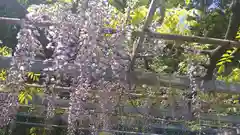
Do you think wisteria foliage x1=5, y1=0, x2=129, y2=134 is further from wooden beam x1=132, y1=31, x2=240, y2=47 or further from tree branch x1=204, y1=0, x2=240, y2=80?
tree branch x1=204, y1=0, x2=240, y2=80

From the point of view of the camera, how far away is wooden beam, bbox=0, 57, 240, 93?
255 cm

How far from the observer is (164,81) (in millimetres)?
2695

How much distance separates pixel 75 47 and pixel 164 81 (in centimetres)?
79

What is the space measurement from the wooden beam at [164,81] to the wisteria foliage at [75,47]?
0.19ft

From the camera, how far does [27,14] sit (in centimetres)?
237

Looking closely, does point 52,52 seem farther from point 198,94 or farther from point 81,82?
point 198,94

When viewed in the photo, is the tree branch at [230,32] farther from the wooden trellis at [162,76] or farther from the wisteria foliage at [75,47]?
the wisteria foliage at [75,47]

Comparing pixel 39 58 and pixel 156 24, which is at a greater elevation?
pixel 156 24

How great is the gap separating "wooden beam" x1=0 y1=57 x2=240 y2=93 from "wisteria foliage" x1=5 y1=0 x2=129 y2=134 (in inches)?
2.3

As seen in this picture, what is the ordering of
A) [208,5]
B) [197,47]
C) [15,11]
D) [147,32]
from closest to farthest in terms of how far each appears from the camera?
[147,32] → [15,11] → [197,47] → [208,5]

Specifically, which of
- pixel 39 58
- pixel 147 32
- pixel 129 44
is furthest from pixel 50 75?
pixel 147 32

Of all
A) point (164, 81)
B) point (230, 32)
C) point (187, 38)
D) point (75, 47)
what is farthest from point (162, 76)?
point (75, 47)

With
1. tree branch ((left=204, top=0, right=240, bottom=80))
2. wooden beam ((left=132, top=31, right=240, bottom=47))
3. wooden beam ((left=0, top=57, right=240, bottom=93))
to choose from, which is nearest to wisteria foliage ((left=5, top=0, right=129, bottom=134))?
wooden beam ((left=0, top=57, right=240, bottom=93))

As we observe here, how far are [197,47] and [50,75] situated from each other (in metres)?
1.27
